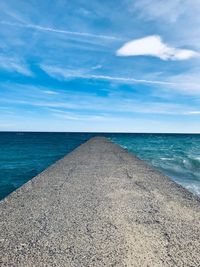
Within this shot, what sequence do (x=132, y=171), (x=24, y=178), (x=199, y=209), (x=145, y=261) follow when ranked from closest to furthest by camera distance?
1. (x=145, y=261)
2. (x=199, y=209)
3. (x=132, y=171)
4. (x=24, y=178)

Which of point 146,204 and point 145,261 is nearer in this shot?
point 145,261

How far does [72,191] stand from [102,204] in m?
1.76

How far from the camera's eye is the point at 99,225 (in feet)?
20.9

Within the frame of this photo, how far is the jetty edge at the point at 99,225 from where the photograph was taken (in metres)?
4.95

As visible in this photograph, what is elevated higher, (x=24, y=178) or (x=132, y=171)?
(x=132, y=171)

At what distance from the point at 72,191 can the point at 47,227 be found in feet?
11.0

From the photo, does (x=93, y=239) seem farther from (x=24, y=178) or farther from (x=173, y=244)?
(x=24, y=178)

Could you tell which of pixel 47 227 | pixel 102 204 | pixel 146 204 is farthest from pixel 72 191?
pixel 47 227

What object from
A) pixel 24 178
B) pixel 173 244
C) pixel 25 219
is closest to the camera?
pixel 173 244

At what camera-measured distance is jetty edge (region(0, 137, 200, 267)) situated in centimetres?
495

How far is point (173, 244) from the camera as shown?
5.46m

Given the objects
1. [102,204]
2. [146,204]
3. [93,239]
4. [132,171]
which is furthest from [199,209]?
[132,171]

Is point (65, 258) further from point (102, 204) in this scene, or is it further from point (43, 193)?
point (43, 193)

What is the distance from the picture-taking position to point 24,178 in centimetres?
2003
